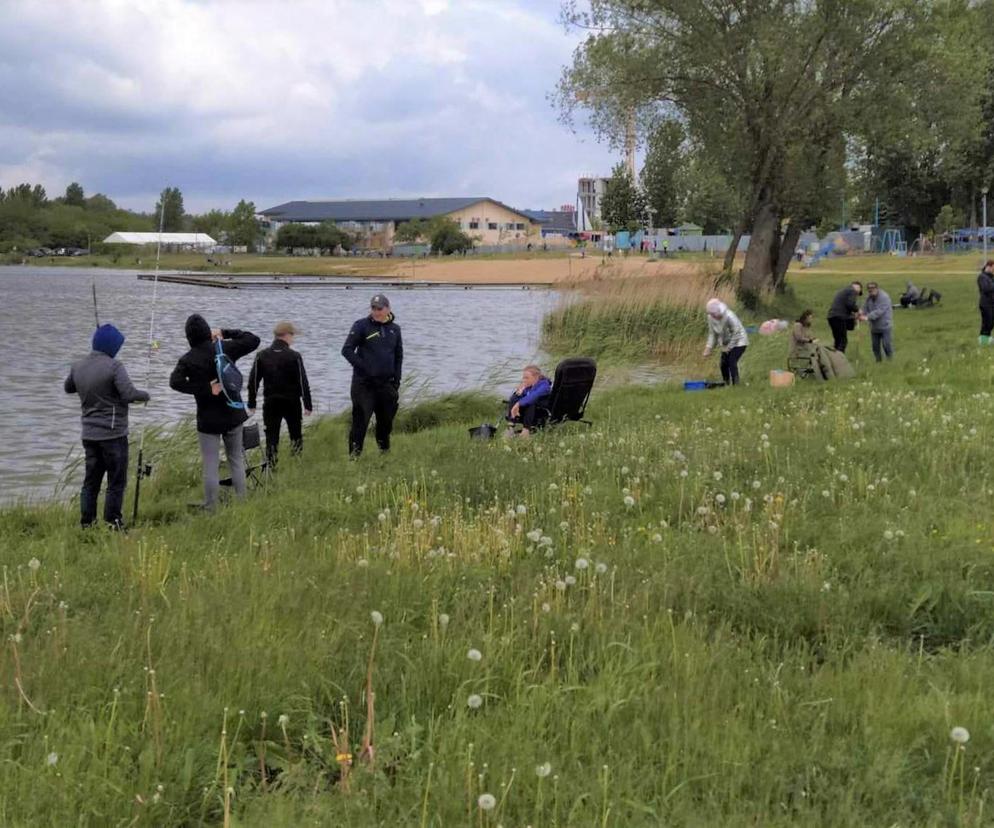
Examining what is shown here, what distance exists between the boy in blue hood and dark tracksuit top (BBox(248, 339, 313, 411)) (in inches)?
107


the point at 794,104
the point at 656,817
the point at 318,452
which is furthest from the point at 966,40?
the point at 656,817

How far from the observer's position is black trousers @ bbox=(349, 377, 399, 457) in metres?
11.8

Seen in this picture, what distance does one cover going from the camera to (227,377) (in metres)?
9.65

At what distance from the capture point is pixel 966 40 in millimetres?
32719

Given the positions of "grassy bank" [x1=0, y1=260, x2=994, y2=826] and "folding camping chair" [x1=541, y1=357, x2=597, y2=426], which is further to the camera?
"folding camping chair" [x1=541, y1=357, x2=597, y2=426]

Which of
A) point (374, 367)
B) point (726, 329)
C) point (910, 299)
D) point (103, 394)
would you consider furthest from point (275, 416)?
point (910, 299)

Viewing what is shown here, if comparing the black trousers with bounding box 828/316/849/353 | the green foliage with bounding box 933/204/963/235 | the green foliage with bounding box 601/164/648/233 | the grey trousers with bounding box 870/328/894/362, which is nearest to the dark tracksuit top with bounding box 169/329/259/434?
the grey trousers with bounding box 870/328/894/362

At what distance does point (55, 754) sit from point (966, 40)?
36.8 m

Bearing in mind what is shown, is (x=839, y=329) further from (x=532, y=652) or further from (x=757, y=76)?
(x=532, y=652)

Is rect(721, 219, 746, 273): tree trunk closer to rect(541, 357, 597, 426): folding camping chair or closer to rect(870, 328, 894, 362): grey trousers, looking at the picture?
rect(870, 328, 894, 362): grey trousers

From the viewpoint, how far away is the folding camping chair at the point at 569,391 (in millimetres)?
12664

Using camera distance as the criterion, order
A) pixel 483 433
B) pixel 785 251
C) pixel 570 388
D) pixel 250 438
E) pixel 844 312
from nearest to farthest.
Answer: pixel 250 438 → pixel 483 433 → pixel 570 388 → pixel 844 312 → pixel 785 251

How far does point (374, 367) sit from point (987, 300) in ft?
46.9

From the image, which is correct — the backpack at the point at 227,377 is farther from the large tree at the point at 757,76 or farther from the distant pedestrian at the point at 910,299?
the distant pedestrian at the point at 910,299
